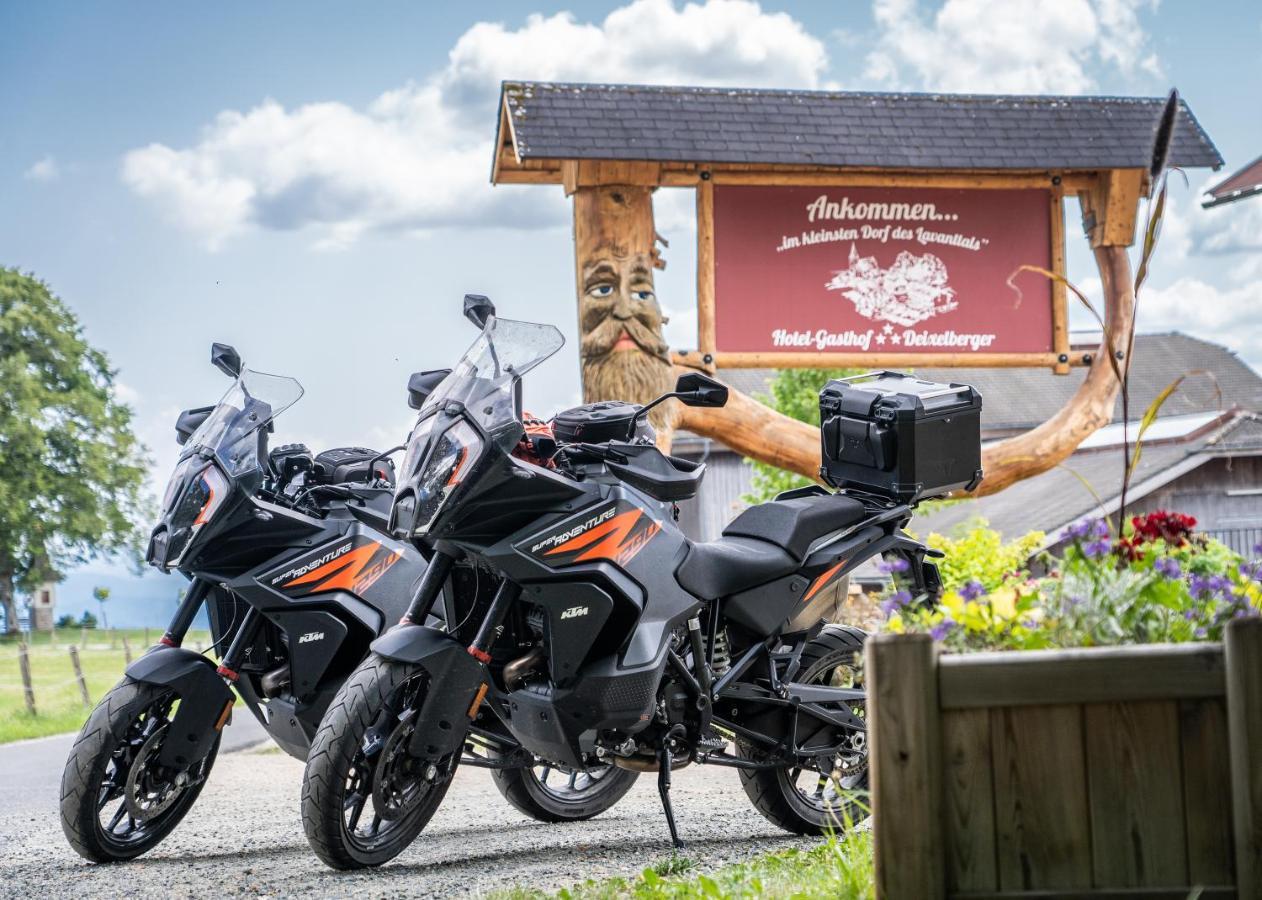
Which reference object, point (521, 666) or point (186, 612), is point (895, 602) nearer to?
point (521, 666)

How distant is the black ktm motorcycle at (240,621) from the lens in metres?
5.64

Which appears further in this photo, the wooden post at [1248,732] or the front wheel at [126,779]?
the front wheel at [126,779]

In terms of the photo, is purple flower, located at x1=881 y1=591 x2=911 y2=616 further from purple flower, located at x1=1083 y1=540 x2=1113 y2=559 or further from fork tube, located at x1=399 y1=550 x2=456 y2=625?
fork tube, located at x1=399 y1=550 x2=456 y2=625

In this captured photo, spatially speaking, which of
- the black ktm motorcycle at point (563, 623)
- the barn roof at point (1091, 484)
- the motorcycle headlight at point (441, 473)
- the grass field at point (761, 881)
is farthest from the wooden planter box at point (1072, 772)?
the barn roof at point (1091, 484)

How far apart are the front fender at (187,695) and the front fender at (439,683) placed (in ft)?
3.44

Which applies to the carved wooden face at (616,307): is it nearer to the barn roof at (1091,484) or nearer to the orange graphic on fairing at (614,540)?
the orange graphic on fairing at (614,540)

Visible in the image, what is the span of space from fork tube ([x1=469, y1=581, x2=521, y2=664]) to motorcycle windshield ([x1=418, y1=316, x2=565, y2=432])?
541mm

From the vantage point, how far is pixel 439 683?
499cm

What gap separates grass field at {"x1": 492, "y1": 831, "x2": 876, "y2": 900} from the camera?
3.88m

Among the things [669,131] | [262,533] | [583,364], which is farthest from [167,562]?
Answer: [669,131]

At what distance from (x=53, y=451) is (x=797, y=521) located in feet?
111

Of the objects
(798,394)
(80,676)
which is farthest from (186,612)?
(798,394)

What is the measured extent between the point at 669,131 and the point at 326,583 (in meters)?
4.14

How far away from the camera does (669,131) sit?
29.9 feet
